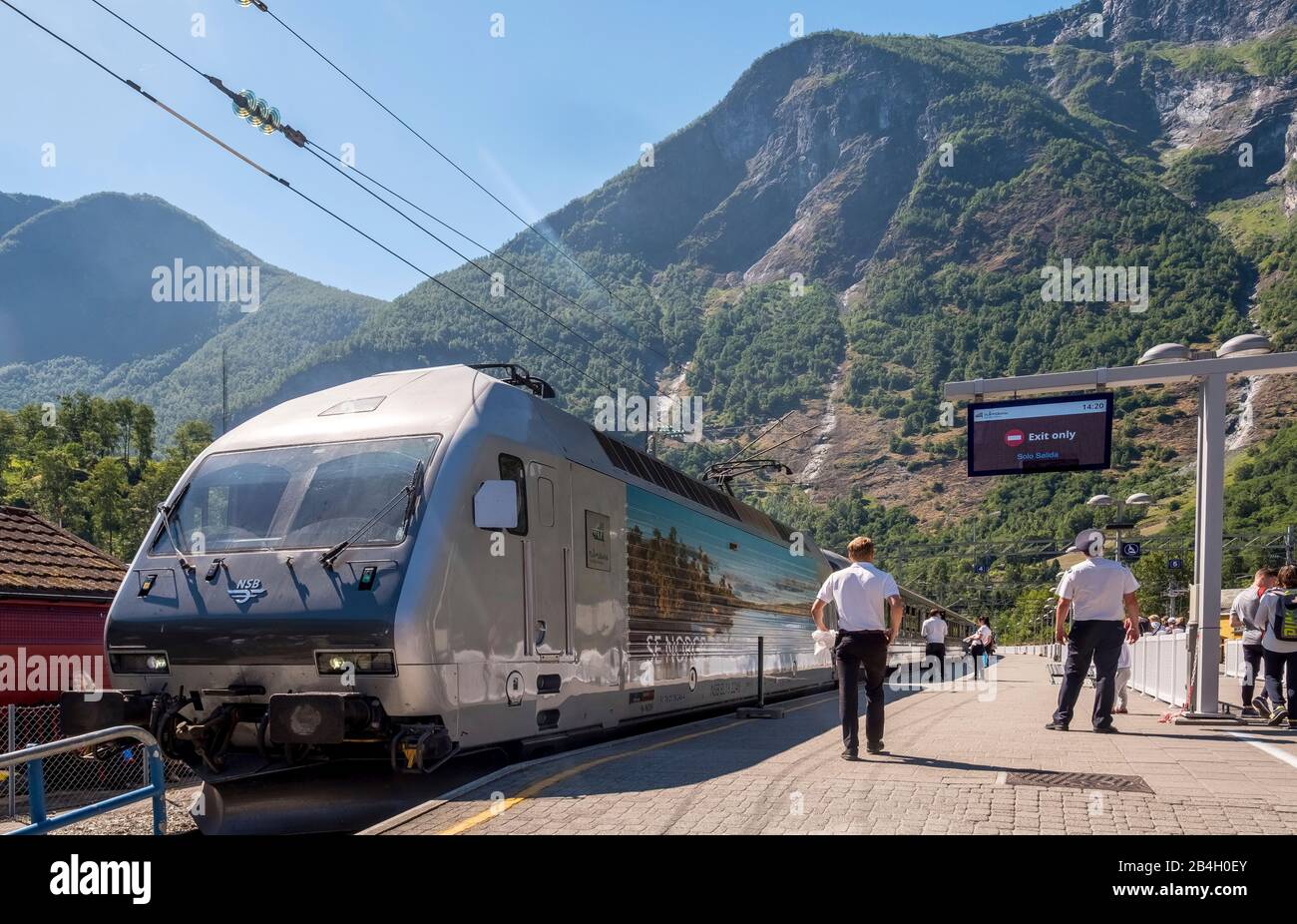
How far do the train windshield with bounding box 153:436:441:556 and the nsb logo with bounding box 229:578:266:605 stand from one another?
12.4 inches

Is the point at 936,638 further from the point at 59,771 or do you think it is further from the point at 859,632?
the point at 59,771

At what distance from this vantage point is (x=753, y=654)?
56.3 ft

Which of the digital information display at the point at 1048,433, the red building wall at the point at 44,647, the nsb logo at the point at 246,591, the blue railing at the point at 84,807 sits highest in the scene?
the digital information display at the point at 1048,433

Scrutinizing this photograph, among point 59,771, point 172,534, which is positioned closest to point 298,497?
point 172,534

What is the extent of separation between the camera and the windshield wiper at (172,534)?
8.46m

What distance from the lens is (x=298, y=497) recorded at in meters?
8.58

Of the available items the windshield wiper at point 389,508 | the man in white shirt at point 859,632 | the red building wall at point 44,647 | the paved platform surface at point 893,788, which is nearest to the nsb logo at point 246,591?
the windshield wiper at point 389,508

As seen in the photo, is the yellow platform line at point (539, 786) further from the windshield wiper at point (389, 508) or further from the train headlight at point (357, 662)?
the windshield wiper at point (389, 508)

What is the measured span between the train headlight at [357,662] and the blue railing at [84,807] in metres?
1.52

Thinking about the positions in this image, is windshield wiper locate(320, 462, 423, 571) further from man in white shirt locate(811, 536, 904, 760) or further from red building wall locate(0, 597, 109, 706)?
red building wall locate(0, 597, 109, 706)

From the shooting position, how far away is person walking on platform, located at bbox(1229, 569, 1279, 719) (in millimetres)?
12703

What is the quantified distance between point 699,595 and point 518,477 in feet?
18.4

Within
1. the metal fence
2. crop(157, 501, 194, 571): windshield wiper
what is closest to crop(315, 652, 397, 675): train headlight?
crop(157, 501, 194, 571): windshield wiper
